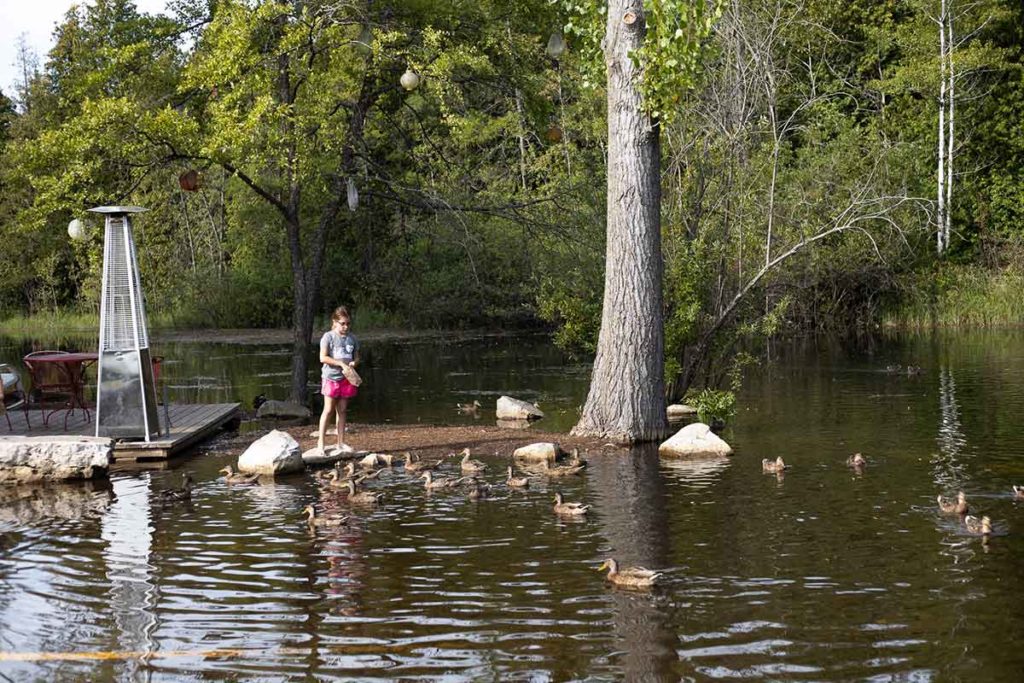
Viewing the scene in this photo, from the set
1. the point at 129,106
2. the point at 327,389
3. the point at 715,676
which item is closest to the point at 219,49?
the point at 129,106

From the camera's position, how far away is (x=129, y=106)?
2056 cm

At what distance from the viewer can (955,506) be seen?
40.1 ft

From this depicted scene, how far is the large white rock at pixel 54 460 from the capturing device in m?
15.5

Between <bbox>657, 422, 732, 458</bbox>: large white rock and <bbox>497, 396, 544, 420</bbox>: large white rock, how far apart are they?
17.3ft

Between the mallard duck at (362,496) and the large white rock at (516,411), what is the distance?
25.9 ft

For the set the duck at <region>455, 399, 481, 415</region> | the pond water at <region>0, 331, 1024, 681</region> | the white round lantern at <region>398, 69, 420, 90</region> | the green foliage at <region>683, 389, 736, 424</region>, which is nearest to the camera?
the pond water at <region>0, 331, 1024, 681</region>

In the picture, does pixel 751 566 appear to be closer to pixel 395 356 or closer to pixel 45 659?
pixel 45 659

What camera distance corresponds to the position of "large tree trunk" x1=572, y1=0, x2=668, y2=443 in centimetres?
1719

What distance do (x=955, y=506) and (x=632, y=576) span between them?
426cm

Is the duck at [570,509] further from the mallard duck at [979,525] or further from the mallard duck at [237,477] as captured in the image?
the mallard duck at [237,477]

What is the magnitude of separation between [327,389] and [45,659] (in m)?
7.99

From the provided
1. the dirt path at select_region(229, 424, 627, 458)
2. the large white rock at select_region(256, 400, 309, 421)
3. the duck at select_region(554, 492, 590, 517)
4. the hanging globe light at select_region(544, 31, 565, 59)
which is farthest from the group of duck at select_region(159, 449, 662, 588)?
the hanging globe light at select_region(544, 31, 565, 59)

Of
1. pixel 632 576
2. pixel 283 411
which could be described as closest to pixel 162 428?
pixel 283 411

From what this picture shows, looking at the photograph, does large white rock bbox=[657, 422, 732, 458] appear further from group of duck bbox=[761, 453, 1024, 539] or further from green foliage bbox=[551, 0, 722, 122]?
green foliage bbox=[551, 0, 722, 122]
